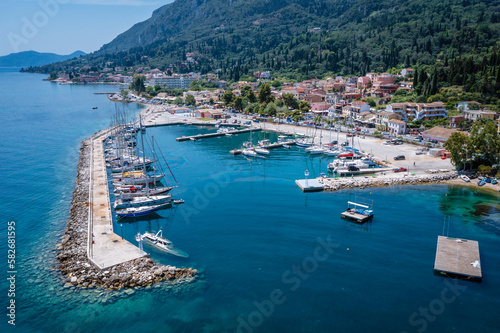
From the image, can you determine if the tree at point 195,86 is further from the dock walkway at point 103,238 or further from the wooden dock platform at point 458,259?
the wooden dock platform at point 458,259

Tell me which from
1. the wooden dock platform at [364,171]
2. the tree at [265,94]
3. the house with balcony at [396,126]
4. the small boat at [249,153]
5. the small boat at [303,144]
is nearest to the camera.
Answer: the wooden dock platform at [364,171]

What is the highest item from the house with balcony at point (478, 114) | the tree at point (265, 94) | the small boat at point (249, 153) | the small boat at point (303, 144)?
the tree at point (265, 94)

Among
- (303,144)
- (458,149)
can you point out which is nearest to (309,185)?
(458,149)

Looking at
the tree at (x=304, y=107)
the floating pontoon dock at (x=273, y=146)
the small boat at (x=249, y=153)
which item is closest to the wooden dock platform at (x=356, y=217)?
the small boat at (x=249, y=153)

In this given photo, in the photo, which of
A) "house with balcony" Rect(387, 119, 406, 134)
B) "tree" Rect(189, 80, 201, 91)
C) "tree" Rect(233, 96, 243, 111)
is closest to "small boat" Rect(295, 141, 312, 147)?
"house with balcony" Rect(387, 119, 406, 134)

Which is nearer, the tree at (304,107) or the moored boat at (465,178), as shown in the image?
the moored boat at (465,178)

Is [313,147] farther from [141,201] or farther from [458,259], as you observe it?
[458,259]
